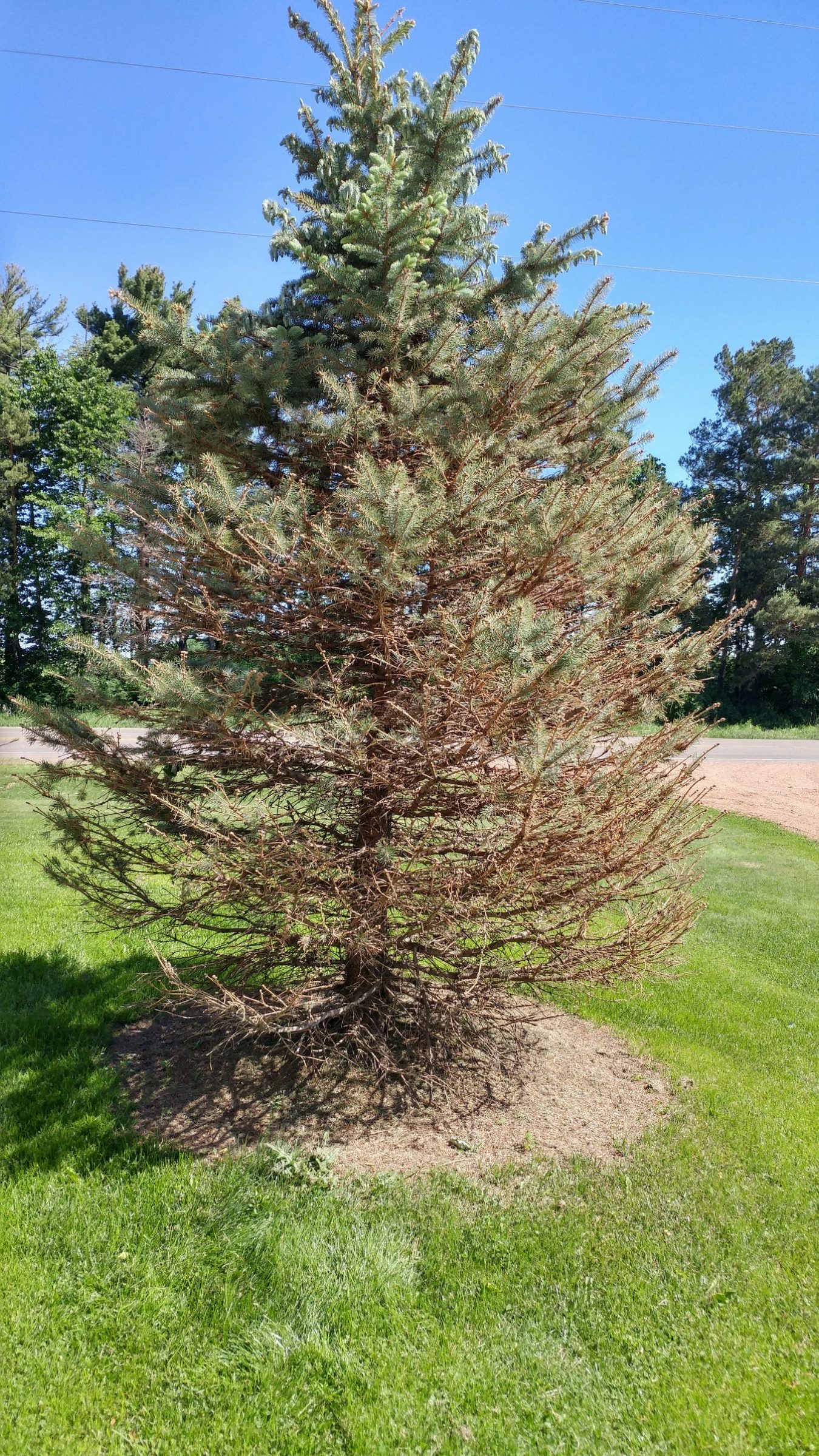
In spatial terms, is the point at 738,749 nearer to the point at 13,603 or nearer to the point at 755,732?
the point at 755,732

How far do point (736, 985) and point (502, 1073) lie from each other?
9.27ft

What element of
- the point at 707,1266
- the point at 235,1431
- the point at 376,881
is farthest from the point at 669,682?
the point at 235,1431

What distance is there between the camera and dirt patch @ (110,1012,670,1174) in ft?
11.7

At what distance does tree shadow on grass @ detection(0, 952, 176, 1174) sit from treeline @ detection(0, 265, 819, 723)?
6456mm

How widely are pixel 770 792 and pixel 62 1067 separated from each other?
12.7m

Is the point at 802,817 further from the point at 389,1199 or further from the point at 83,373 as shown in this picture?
the point at 83,373

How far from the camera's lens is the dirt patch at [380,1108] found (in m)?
3.57

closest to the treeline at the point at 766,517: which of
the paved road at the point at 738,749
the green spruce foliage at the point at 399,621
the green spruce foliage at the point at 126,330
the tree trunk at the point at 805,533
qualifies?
the tree trunk at the point at 805,533

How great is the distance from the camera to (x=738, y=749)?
19.2 metres

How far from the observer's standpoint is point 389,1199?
3.17 m

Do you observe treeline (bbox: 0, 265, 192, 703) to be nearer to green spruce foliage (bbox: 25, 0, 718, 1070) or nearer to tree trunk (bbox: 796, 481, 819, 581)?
green spruce foliage (bbox: 25, 0, 718, 1070)

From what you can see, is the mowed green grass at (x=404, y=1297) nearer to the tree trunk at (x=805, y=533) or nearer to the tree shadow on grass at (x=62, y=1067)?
the tree shadow on grass at (x=62, y=1067)

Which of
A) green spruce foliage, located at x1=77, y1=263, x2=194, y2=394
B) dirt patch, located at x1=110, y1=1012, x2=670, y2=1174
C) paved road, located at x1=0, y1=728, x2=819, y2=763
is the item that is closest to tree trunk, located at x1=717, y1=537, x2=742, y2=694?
paved road, located at x1=0, y1=728, x2=819, y2=763

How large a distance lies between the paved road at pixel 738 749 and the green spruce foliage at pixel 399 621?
10315 millimetres
